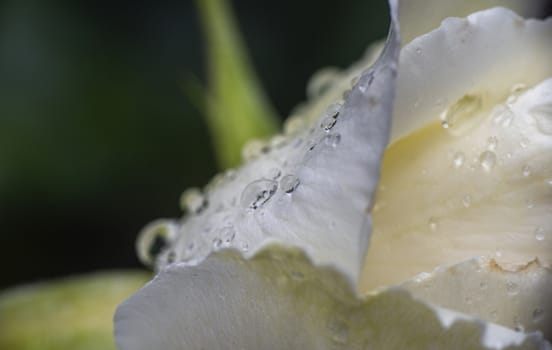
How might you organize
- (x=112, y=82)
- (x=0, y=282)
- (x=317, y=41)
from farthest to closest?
(x=317, y=41) → (x=112, y=82) → (x=0, y=282)

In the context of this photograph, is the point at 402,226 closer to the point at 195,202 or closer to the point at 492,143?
the point at 492,143

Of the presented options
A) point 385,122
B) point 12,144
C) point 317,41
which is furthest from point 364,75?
point 317,41

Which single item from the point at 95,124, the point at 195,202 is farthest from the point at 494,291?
the point at 95,124

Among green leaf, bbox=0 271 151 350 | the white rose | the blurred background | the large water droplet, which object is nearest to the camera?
the white rose

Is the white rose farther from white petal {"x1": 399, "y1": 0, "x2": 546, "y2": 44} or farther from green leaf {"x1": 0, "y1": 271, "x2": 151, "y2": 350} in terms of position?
green leaf {"x1": 0, "y1": 271, "x2": 151, "y2": 350}

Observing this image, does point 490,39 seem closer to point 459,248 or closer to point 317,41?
point 459,248

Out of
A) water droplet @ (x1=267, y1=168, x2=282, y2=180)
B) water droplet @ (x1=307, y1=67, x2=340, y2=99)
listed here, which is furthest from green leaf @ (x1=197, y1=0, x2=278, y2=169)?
water droplet @ (x1=267, y1=168, x2=282, y2=180)
